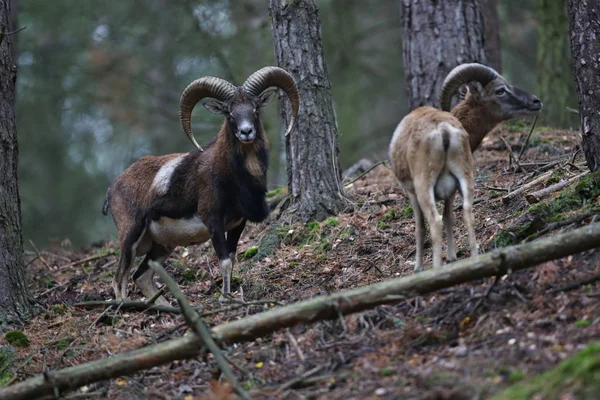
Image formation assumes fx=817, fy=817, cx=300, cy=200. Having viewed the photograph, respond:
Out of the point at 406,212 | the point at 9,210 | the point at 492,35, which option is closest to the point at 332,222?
the point at 406,212

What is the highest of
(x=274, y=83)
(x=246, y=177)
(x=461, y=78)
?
(x=274, y=83)

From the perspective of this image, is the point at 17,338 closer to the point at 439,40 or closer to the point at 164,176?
the point at 164,176

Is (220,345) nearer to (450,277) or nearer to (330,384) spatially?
(330,384)

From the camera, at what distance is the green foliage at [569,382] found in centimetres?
526

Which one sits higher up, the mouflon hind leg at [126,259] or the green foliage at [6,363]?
the mouflon hind leg at [126,259]

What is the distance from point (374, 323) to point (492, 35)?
1144 centimetres

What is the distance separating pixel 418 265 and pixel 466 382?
2.82 metres

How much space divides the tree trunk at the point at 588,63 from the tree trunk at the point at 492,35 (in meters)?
8.01

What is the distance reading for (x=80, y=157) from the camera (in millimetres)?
27172

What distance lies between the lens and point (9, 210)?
1035cm

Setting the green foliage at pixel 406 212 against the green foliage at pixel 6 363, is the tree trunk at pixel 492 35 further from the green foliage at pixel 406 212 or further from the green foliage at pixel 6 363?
the green foliage at pixel 6 363

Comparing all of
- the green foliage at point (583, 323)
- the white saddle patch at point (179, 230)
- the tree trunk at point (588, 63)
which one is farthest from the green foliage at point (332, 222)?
the green foliage at point (583, 323)

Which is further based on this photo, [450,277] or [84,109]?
[84,109]

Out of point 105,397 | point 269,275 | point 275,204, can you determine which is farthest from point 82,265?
point 105,397
